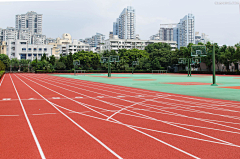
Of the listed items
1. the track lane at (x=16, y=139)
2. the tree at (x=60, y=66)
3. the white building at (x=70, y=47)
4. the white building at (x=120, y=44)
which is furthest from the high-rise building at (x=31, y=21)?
the track lane at (x=16, y=139)

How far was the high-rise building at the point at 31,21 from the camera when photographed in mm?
194000

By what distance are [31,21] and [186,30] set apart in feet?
397

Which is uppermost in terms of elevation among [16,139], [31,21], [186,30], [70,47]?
[31,21]

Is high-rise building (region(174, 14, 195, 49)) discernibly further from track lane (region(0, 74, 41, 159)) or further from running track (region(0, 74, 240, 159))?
track lane (region(0, 74, 41, 159))

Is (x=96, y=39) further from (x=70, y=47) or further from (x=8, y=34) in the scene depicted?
(x=70, y=47)

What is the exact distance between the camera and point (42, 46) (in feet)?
334

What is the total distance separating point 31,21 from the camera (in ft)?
636

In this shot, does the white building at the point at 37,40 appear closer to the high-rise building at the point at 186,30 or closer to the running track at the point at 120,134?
the high-rise building at the point at 186,30

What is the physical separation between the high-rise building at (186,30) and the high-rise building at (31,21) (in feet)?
364

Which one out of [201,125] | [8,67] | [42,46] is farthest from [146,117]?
[42,46]

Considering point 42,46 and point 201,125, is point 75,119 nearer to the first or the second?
point 201,125

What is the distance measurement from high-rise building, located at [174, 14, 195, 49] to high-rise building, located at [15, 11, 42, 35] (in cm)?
11084

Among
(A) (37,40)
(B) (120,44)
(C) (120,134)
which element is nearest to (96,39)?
(A) (37,40)

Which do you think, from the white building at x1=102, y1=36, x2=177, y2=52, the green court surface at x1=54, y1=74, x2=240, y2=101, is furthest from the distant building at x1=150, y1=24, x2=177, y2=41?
the green court surface at x1=54, y1=74, x2=240, y2=101
